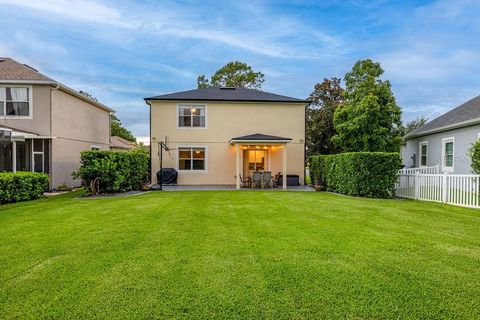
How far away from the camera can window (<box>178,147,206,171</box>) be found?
19.0 metres

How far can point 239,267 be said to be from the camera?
4266 millimetres

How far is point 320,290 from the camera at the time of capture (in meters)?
3.53

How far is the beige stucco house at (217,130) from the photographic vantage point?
18891mm

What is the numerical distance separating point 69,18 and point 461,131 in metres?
21.3

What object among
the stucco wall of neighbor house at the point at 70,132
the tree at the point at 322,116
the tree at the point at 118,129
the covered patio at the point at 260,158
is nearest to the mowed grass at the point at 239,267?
the stucco wall of neighbor house at the point at 70,132

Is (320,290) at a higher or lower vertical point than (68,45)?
lower

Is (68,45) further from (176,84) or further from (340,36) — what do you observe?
(340,36)

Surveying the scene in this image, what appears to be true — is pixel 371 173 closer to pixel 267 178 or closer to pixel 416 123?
pixel 267 178

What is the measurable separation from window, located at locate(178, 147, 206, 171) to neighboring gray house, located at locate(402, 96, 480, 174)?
13.3 meters

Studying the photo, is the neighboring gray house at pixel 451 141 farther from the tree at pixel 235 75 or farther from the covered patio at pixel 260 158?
the tree at pixel 235 75

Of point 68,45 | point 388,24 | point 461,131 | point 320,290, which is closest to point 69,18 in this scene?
point 68,45

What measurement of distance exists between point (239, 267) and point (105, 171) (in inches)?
414

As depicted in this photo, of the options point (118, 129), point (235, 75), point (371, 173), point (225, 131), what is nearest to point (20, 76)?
point (225, 131)

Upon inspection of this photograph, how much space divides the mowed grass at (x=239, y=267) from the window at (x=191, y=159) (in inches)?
435
